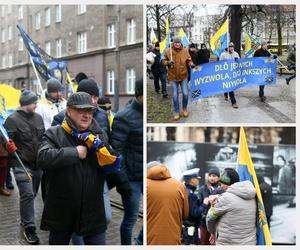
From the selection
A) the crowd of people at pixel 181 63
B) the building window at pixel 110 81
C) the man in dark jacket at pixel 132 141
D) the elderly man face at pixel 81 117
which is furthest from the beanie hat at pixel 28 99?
the building window at pixel 110 81

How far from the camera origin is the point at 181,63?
3842mm

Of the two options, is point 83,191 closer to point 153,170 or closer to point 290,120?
point 153,170

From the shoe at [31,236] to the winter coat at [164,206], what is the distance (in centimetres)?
105

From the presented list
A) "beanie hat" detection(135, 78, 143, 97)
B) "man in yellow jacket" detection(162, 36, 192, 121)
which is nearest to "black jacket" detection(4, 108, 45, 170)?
"beanie hat" detection(135, 78, 143, 97)

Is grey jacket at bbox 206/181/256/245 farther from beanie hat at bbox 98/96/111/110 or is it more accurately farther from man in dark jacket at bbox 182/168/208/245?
beanie hat at bbox 98/96/111/110

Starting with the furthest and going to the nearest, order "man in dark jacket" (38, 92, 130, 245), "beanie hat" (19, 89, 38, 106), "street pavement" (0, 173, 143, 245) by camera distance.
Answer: "beanie hat" (19, 89, 38, 106), "street pavement" (0, 173, 143, 245), "man in dark jacket" (38, 92, 130, 245)

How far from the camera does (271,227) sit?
18.9 feet

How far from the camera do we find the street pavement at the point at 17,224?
420 centimetres

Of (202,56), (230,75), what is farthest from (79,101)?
(230,75)

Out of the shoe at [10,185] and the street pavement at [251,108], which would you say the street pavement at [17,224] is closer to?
the shoe at [10,185]

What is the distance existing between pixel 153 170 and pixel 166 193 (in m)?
0.21

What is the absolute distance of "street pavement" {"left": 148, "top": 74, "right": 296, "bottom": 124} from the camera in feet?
12.3

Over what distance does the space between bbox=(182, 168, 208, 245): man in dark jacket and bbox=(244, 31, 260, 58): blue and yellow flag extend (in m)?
1.27

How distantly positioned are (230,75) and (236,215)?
3.84ft
